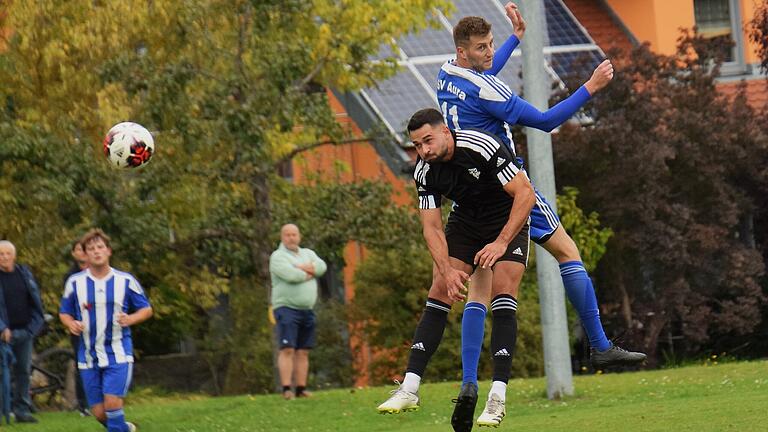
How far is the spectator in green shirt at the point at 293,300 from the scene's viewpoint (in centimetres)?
1700

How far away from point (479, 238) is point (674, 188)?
14938 millimetres

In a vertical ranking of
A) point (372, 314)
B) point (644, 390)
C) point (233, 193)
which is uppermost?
point (233, 193)

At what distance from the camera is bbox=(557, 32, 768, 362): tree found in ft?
78.4

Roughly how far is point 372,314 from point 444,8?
5211 millimetres

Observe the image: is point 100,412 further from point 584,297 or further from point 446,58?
point 446,58

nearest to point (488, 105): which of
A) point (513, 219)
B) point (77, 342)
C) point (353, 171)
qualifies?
point (513, 219)

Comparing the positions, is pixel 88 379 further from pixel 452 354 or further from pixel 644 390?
pixel 452 354

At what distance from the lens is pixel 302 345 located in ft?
56.6

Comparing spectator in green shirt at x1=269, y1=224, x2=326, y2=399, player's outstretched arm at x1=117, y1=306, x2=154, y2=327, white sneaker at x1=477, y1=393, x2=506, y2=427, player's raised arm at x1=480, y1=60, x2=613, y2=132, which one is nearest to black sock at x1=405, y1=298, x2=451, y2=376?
white sneaker at x1=477, y1=393, x2=506, y2=427

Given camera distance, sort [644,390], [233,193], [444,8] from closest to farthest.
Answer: [644,390] < [233,193] < [444,8]

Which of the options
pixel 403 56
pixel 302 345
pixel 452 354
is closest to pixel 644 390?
pixel 302 345

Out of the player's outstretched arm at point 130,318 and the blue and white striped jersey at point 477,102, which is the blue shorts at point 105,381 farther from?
the blue and white striped jersey at point 477,102

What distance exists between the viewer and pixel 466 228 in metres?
10.5

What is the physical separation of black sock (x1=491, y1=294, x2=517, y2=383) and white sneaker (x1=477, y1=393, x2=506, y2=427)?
10.1 inches
